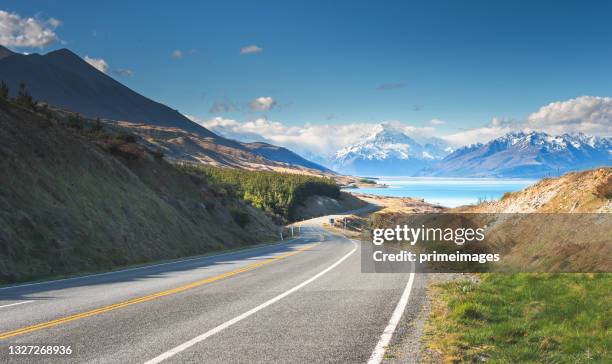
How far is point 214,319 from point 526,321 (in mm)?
5857

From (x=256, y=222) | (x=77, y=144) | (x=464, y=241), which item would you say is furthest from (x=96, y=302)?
(x=256, y=222)

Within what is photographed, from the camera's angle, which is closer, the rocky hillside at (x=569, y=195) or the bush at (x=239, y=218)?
the rocky hillside at (x=569, y=195)

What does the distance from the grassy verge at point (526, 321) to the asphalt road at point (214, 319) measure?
3.11 ft

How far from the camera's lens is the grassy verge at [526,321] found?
654 cm

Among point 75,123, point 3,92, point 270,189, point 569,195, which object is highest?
point 3,92

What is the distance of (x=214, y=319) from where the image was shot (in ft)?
29.6

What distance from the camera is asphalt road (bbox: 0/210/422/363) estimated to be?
22.3 feet

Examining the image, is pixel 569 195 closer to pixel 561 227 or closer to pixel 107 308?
pixel 561 227

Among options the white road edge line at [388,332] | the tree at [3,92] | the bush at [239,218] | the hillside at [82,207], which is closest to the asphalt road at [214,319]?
the white road edge line at [388,332]

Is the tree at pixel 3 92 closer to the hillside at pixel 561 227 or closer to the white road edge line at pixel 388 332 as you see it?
the white road edge line at pixel 388 332

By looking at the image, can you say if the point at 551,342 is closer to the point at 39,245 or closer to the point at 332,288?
the point at 332,288

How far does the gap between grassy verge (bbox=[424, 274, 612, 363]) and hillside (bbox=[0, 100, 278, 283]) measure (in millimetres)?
A: 16614

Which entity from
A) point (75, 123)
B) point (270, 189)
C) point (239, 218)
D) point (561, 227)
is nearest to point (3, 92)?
point (75, 123)

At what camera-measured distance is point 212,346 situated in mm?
7109
